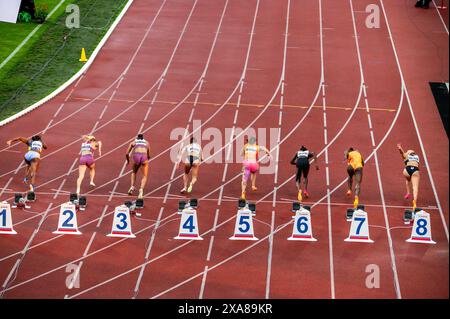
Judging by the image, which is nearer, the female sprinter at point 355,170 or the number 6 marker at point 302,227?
the number 6 marker at point 302,227

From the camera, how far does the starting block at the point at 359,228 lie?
27344 millimetres

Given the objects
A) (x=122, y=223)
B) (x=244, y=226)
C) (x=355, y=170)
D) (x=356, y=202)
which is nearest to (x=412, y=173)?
(x=355, y=170)

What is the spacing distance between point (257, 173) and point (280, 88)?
28.0 ft

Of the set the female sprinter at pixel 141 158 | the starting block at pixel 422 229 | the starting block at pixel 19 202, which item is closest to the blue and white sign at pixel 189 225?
the female sprinter at pixel 141 158

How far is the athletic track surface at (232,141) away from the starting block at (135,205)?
0.31 m

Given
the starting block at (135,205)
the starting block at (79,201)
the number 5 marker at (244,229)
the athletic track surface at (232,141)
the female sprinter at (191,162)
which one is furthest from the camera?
A: the female sprinter at (191,162)

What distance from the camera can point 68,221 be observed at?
27.6 metres

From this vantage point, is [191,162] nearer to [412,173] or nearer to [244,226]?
[244,226]

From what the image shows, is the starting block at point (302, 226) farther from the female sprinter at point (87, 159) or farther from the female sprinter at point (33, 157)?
the female sprinter at point (33, 157)

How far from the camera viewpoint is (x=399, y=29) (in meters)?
48.0

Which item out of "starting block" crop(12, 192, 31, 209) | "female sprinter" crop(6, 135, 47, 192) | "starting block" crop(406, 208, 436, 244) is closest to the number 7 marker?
"starting block" crop(406, 208, 436, 244)

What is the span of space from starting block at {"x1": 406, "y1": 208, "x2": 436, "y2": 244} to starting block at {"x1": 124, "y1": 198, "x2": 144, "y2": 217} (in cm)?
656

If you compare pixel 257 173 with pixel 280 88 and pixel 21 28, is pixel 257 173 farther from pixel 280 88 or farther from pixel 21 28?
pixel 21 28
